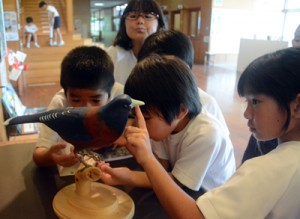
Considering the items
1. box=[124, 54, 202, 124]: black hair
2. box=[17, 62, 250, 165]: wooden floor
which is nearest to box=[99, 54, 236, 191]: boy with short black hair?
box=[124, 54, 202, 124]: black hair

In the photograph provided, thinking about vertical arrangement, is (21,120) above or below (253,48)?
above

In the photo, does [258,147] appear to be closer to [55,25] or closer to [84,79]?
[84,79]

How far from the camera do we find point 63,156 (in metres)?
0.81

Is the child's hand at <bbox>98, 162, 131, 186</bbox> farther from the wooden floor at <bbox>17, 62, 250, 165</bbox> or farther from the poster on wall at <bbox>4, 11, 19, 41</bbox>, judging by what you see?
the poster on wall at <bbox>4, 11, 19, 41</bbox>

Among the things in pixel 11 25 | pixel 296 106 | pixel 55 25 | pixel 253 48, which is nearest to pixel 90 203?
pixel 296 106

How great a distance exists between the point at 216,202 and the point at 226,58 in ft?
31.0

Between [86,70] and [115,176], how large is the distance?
0.34 m

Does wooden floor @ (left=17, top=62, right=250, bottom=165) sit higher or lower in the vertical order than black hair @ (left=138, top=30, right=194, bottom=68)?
lower

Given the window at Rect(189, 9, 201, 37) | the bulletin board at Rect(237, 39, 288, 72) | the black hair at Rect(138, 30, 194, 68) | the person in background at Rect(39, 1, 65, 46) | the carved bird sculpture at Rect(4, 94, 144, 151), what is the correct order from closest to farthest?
the carved bird sculpture at Rect(4, 94, 144, 151) → the black hair at Rect(138, 30, 194, 68) → the bulletin board at Rect(237, 39, 288, 72) → the person in background at Rect(39, 1, 65, 46) → the window at Rect(189, 9, 201, 37)

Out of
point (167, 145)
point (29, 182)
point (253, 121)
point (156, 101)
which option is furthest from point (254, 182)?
point (29, 182)

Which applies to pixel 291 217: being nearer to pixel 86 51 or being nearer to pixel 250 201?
pixel 250 201

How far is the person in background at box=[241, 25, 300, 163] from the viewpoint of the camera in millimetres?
1017

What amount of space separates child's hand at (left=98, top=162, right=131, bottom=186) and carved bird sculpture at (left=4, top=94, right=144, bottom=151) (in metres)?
0.22

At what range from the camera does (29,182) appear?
907 millimetres
